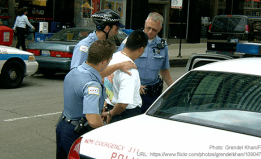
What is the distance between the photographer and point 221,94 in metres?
3.41

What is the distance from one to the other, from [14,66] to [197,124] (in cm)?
731

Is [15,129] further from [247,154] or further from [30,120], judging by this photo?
[247,154]

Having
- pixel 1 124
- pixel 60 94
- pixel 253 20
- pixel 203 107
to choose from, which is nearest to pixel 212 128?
pixel 203 107

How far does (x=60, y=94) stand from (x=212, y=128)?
21.2ft

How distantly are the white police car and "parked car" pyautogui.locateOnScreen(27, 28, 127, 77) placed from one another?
0.86m

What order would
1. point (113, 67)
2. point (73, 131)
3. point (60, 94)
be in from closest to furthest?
point (73, 131)
point (113, 67)
point (60, 94)

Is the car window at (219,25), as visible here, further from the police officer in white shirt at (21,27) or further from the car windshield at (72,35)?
the police officer in white shirt at (21,27)

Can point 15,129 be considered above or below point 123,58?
below

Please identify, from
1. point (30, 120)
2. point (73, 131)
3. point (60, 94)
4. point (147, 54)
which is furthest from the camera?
point (60, 94)

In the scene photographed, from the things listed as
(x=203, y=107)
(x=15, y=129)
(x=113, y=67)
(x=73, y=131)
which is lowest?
(x=15, y=129)

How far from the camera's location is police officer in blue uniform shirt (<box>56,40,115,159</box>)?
3031 millimetres

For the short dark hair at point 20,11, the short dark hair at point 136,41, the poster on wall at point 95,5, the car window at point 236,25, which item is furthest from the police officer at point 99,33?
the poster on wall at point 95,5

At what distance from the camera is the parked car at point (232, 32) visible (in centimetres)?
1661

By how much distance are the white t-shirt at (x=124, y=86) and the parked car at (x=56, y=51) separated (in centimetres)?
690
